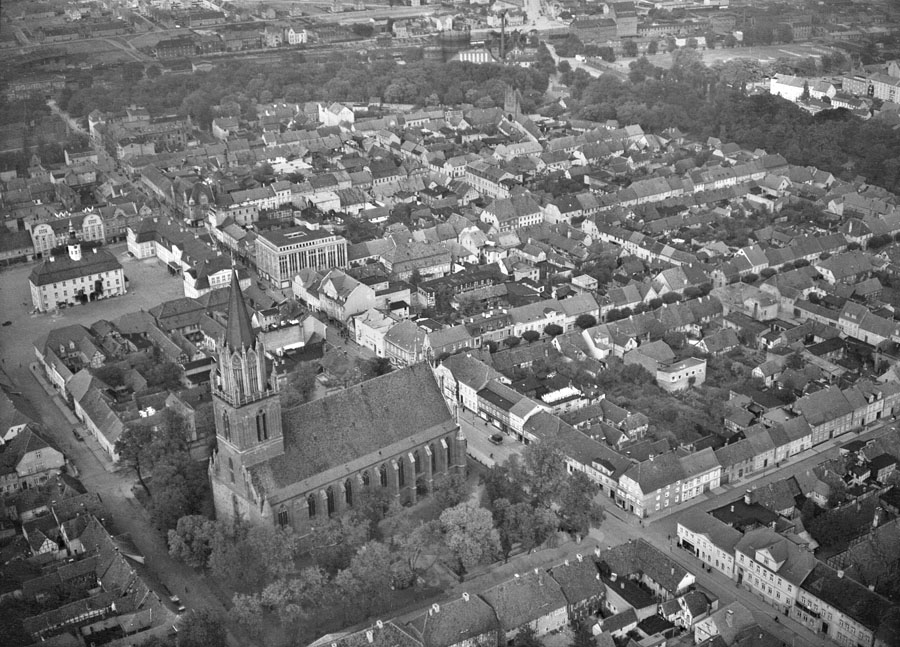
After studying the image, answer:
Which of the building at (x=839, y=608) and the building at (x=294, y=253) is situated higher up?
the building at (x=294, y=253)

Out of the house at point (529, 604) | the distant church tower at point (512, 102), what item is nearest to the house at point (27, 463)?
the house at point (529, 604)

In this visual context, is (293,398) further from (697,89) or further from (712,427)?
(697,89)

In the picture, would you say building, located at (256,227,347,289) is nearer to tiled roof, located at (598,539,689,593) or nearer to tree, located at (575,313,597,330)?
tree, located at (575,313,597,330)

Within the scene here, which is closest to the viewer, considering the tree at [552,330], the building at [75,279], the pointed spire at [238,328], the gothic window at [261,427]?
the pointed spire at [238,328]

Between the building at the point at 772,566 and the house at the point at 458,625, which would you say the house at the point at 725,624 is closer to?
the building at the point at 772,566

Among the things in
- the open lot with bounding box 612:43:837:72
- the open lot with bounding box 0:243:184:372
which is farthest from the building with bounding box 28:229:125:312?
the open lot with bounding box 612:43:837:72

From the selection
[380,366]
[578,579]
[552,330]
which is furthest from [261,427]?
[552,330]
